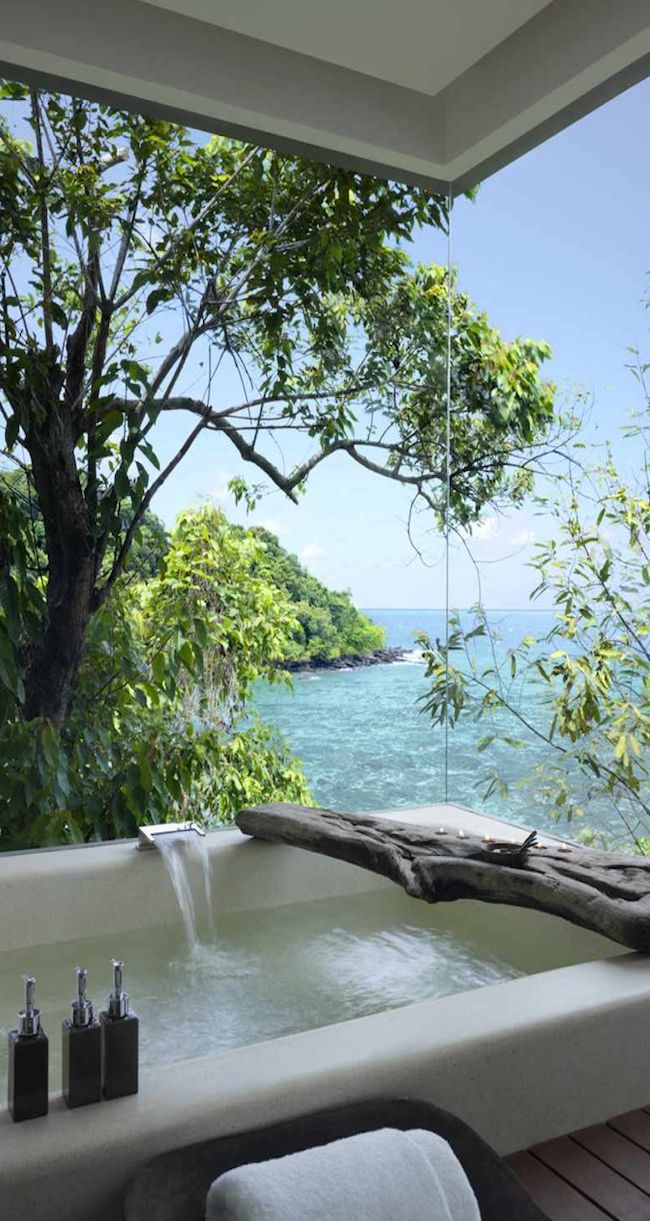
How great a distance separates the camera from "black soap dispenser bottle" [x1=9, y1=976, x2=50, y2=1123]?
62.6 inches

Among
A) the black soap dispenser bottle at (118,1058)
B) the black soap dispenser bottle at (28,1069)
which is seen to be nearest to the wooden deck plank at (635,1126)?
the black soap dispenser bottle at (118,1058)

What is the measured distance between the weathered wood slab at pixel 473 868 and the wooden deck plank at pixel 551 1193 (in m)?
0.59

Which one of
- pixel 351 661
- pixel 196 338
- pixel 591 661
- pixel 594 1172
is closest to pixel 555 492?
pixel 591 661

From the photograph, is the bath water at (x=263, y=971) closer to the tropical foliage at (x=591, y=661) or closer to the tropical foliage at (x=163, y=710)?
the tropical foliage at (x=163, y=710)

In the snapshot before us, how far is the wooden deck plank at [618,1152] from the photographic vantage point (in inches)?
72.1

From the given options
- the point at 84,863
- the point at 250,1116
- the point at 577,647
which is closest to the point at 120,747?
the point at 84,863

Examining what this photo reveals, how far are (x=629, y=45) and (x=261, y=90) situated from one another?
1289mm

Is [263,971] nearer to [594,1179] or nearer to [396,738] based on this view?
[594,1179]

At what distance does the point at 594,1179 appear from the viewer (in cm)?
182

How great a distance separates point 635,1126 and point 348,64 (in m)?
3.49

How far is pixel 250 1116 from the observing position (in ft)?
5.49

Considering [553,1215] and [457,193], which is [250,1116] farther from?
[457,193]

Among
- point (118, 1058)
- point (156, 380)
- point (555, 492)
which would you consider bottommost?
point (118, 1058)

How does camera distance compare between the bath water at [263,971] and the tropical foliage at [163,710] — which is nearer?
the bath water at [263,971]
